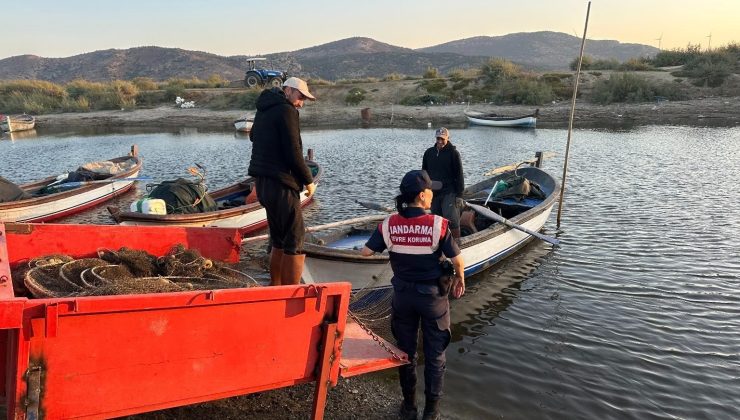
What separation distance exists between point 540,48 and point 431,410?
185960 mm

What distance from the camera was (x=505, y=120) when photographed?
3578 centimetres

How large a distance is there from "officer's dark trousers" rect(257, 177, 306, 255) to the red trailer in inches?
53.3

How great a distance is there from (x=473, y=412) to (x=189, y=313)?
3.09 metres

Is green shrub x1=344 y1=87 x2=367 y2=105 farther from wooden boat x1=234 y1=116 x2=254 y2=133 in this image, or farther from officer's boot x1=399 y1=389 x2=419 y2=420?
officer's boot x1=399 y1=389 x2=419 y2=420

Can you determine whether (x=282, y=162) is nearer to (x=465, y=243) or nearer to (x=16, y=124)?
(x=465, y=243)

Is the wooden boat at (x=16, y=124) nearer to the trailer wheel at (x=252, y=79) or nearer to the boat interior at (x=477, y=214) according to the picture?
the trailer wheel at (x=252, y=79)

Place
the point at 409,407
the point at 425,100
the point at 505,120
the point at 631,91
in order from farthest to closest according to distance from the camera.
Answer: the point at 425,100
the point at 631,91
the point at 505,120
the point at 409,407

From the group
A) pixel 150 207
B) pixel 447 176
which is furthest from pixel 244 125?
pixel 447 176

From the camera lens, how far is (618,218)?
1210 centimetres

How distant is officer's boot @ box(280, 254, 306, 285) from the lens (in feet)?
16.8

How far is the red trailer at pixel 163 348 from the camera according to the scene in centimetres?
300

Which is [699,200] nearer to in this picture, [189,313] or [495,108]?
[189,313]

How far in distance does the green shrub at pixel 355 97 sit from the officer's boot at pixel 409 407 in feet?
150

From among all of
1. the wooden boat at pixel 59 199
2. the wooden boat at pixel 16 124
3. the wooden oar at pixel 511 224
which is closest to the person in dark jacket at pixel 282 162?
the wooden oar at pixel 511 224
